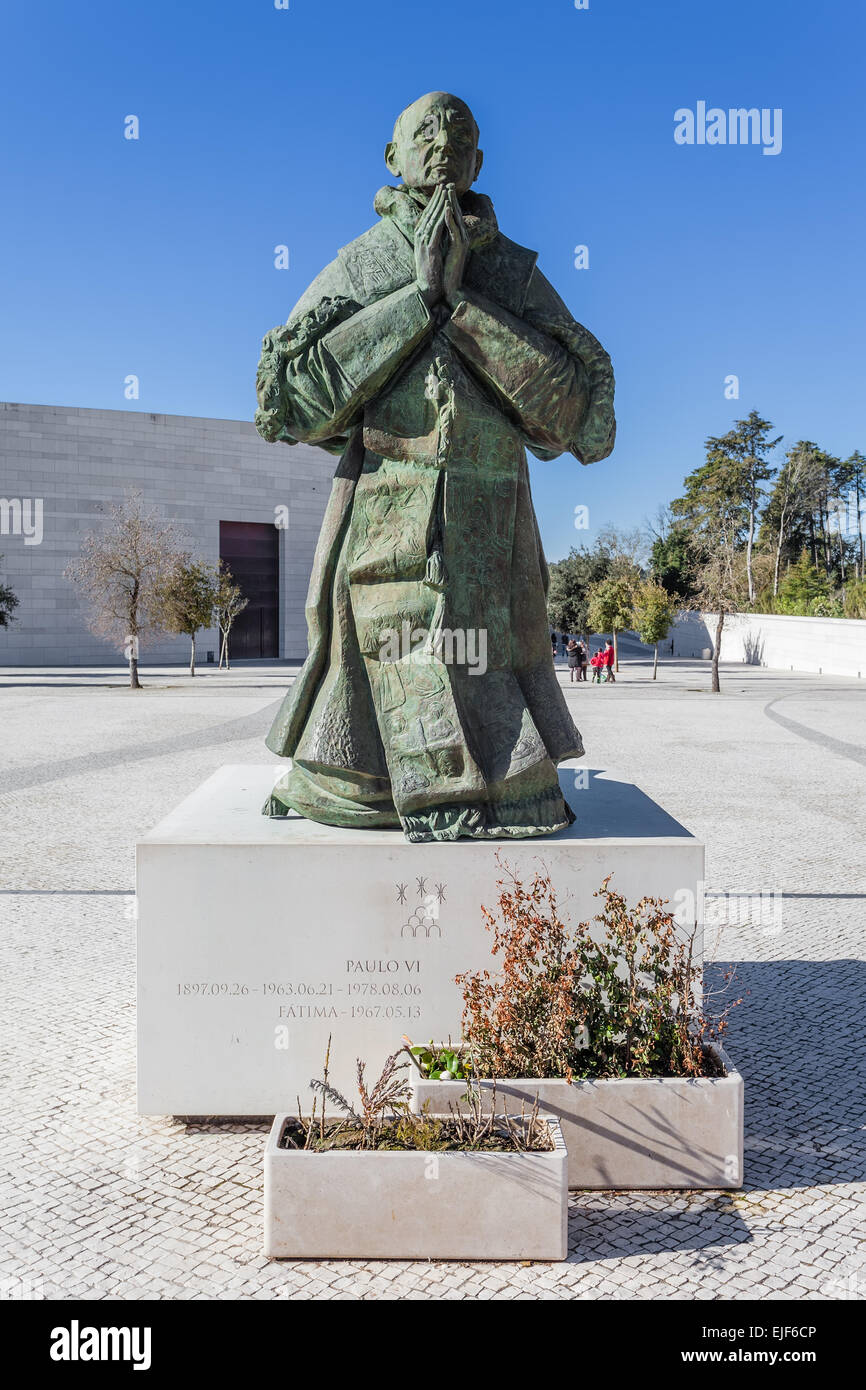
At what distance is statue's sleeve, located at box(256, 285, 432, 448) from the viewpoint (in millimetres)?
4156

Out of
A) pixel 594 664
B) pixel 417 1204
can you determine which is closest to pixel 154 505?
pixel 594 664

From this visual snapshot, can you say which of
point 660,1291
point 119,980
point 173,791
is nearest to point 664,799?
point 173,791

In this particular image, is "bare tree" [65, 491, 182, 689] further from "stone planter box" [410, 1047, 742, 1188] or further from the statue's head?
"stone planter box" [410, 1047, 742, 1188]

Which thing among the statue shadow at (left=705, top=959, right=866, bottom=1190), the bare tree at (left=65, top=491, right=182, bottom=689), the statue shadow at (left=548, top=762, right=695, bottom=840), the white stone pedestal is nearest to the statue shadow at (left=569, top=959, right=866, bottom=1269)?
the statue shadow at (left=705, top=959, right=866, bottom=1190)

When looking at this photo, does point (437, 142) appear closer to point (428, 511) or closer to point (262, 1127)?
point (428, 511)

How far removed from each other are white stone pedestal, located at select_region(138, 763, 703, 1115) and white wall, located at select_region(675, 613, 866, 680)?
110 feet

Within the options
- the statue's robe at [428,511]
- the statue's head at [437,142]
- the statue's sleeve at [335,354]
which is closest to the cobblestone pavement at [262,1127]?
the statue's robe at [428,511]

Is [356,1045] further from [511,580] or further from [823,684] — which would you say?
[823,684]

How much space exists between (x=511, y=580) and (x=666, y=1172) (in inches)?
91.8

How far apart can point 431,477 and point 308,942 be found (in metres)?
1.87

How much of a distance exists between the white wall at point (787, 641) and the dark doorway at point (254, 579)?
60.5 ft

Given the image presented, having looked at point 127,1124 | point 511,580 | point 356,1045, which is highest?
point 511,580

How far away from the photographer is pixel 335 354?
4176 mm

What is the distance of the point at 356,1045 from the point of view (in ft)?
13.6
